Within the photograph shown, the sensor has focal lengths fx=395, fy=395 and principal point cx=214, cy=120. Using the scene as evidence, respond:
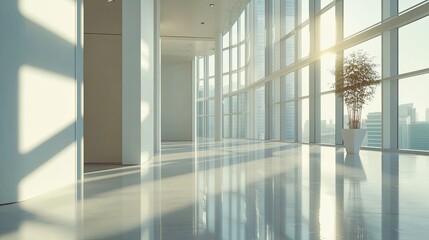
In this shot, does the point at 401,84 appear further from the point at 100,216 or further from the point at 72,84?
the point at 100,216

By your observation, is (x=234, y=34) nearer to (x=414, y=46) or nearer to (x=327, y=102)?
(x=327, y=102)

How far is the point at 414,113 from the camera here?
12.0 metres

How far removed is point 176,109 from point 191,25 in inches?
357

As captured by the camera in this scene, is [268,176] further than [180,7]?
No

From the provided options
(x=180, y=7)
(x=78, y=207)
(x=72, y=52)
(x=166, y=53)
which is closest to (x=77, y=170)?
(x=72, y=52)

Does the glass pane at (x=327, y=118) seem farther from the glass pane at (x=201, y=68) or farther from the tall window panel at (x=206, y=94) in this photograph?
the glass pane at (x=201, y=68)

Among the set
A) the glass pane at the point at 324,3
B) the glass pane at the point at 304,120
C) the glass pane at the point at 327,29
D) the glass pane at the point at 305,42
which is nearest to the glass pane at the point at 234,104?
the glass pane at the point at 304,120

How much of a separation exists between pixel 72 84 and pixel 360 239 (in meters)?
4.36

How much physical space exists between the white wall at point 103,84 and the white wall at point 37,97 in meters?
2.98

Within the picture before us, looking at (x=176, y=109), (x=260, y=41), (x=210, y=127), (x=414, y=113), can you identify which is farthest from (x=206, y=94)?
(x=414, y=113)

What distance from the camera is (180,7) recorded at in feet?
58.8

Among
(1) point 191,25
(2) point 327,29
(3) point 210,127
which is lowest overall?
(3) point 210,127

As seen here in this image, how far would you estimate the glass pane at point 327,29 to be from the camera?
1678 centimetres

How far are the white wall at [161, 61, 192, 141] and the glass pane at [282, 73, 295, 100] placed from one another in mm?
8925
